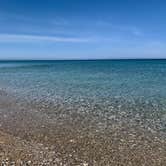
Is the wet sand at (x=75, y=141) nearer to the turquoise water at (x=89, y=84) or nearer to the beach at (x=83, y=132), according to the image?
the beach at (x=83, y=132)

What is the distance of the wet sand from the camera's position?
334 inches

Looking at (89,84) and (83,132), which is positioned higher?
(89,84)

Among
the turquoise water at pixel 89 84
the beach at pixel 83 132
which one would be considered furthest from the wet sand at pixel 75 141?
the turquoise water at pixel 89 84

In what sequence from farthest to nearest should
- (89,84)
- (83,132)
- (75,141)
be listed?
1. (89,84)
2. (83,132)
3. (75,141)

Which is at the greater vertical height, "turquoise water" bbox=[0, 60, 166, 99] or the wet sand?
"turquoise water" bbox=[0, 60, 166, 99]

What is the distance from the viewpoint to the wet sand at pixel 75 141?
8.48m

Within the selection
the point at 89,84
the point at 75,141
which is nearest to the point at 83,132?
the point at 75,141

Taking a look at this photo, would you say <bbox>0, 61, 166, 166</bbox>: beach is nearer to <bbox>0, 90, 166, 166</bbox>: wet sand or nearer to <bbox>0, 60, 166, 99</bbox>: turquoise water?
<bbox>0, 90, 166, 166</bbox>: wet sand

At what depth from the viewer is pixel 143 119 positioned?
44.8 ft

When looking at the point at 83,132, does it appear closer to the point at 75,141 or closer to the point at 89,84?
the point at 75,141

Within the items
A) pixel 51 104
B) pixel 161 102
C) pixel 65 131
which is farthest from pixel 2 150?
pixel 161 102

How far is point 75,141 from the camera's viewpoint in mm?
10406

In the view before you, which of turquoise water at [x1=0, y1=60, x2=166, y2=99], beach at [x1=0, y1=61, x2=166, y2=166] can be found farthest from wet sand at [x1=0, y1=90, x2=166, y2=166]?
turquoise water at [x1=0, y1=60, x2=166, y2=99]

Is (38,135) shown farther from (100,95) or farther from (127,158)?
(100,95)
